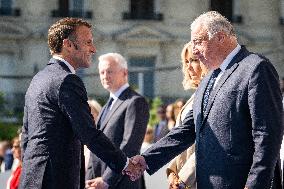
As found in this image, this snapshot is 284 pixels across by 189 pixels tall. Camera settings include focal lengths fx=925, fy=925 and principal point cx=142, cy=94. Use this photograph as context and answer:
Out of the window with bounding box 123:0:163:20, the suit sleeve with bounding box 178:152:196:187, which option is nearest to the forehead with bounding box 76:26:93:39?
the suit sleeve with bounding box 178:152:196:187

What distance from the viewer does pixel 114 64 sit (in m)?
7.68

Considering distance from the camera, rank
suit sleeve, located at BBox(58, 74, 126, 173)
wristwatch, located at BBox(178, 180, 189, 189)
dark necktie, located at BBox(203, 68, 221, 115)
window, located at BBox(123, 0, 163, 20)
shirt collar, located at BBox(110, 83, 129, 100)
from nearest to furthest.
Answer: dark necktie, located at BBox(203, 68, 221, 115) < suit sleeve, located at BBox(58, 74, 126, 173) < wristwatch, located at BBox(178, 180, 189, 189) < shirt collar, located at BBox(110, 83, 129, 100) < window, located at BBox(123, 0, 163, 20)

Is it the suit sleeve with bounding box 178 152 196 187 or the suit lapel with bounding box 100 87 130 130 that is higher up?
the suit lapel with bounding box 100 87 130 130

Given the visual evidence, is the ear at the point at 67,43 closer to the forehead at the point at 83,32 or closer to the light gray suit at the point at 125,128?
the forehead at the point at 83,32

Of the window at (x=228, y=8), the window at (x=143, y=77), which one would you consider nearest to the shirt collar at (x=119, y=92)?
the window at (x=143, y=77)

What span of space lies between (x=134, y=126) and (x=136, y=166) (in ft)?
3.86

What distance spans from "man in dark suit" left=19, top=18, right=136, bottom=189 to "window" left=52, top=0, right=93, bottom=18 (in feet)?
99.2

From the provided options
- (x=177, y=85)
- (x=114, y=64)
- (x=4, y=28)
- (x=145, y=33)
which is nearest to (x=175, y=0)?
(x=145, y=33)

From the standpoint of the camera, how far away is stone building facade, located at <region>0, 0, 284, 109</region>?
1382 inches

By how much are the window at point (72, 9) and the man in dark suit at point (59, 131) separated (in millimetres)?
30246

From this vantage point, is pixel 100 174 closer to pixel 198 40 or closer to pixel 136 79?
pixel 198 40

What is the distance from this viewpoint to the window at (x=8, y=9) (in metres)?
35.8

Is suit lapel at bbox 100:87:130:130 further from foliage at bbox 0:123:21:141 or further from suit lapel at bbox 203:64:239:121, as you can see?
foliage at bbox 0:123:21:141

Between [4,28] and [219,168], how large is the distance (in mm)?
30803
